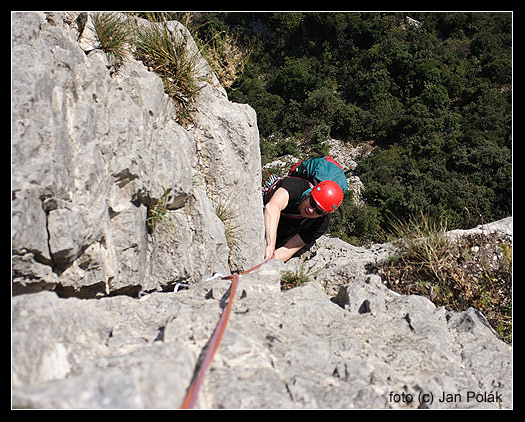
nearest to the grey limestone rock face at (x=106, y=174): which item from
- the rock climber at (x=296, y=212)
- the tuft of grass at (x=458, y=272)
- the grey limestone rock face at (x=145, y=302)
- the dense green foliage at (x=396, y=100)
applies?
the grey limestone rock face at (x=145, y=302)

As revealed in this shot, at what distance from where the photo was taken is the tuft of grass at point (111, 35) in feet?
13.5

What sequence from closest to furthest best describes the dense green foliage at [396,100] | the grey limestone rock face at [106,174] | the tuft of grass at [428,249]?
the grey limestone rock face at [106,174] < the tuft of grass at [428,249] < the dense green foliage at [396,100]

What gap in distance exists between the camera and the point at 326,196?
5.69m

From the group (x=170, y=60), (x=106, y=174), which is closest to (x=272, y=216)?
(x=170, y=60)

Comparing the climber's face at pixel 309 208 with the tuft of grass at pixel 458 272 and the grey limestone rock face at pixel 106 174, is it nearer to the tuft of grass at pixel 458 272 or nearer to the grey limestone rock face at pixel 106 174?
the grey limestone rock face at pixel 106 174

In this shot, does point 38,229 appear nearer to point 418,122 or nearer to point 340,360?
point 340,360

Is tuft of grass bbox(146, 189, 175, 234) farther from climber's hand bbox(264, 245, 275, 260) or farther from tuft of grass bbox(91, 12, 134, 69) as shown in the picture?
climber's hand bbox(264, 245, 275, 260)

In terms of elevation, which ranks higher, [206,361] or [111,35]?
→ [111,35]

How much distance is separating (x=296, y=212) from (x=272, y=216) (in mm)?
633

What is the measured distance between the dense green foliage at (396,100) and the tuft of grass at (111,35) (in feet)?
46.9

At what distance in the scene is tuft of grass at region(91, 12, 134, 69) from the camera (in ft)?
13.5

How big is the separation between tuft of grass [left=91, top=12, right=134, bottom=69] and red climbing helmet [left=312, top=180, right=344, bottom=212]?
9.60 feet

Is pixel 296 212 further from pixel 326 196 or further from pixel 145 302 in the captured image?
pixel 145 302

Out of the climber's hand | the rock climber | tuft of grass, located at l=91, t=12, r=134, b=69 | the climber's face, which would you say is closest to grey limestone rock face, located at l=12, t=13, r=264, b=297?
tuft of grass, located at l=91, t=12, r=134, b=69
